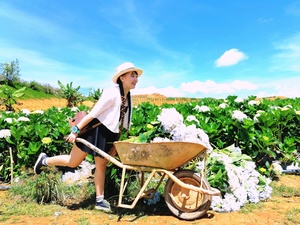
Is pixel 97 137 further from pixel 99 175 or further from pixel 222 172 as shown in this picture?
pixel 222 172

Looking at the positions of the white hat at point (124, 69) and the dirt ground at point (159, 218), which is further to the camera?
the white hat at point (124, 69)

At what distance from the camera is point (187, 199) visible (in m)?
2.99

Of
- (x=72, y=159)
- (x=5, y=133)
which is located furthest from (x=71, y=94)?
(x=72, y=159)

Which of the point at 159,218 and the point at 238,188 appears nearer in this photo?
the point at 159,218

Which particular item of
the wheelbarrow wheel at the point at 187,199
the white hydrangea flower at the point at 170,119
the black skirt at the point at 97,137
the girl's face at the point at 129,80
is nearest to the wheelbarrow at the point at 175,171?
the wheelbarrow wheel at the point at 187,199

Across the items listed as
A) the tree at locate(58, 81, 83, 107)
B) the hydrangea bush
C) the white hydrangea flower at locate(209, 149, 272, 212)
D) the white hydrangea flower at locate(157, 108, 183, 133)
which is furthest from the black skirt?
the tree at locate(58, 81, 83, 107)

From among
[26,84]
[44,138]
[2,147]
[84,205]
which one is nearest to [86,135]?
[84,205]

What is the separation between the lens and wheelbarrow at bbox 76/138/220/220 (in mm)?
2723

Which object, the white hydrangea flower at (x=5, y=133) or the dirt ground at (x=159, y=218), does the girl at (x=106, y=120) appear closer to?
the dirt ground at (x=159, y=218)

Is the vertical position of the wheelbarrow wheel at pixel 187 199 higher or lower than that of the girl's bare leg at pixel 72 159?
lower

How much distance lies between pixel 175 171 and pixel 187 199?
0.31 meters

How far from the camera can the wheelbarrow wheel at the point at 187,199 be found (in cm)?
290

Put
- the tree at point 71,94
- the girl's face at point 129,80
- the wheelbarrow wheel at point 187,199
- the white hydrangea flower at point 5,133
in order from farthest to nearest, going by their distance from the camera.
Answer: the tree at point 71,94 → the white hydrangea flower at point 5,133 → the girl's face at point 129,80 → the wheelbarrow wheel at point 187,199

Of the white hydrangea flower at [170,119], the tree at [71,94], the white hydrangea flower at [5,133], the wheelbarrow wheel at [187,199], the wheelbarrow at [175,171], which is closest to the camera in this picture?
the wheelbarrow at [175,171]
